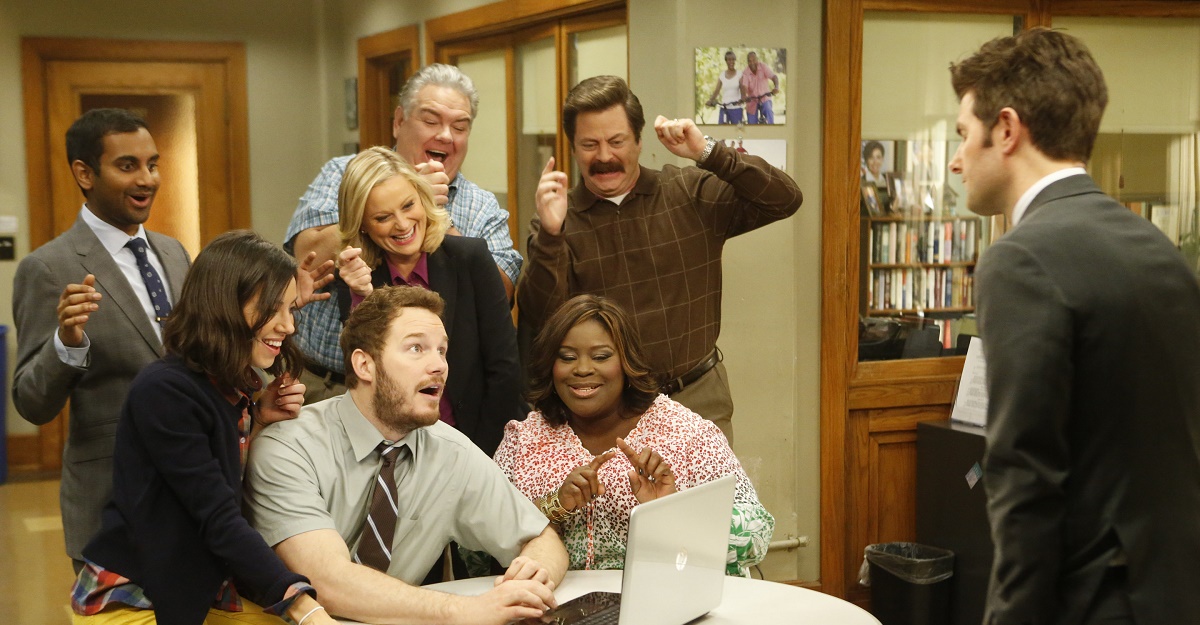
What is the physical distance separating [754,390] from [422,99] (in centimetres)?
151

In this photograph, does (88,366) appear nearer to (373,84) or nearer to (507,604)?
(507,604)

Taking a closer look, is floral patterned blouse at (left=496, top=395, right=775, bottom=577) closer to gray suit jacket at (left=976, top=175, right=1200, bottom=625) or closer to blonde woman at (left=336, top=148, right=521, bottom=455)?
blonde woman at (left=336, top=148, right=521, bottom=455)

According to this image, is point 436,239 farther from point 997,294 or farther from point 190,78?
point 190,78

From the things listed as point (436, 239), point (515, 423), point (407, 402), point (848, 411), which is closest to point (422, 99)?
point (436, 239)

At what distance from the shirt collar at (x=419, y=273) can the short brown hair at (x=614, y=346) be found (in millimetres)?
356

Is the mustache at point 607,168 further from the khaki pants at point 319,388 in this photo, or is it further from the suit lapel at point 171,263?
the suit lapel at point 171,263

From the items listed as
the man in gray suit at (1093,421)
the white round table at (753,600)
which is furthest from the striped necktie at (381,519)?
the man in gray suit at (1093,421)

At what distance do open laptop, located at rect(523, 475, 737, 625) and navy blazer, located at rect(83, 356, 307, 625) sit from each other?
0.53 metres

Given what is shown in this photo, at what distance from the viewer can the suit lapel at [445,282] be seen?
2.80m

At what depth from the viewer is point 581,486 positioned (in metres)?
2.34

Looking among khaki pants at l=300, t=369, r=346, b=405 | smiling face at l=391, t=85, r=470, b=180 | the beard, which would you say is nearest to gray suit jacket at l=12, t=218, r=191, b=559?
khaki pants at l=300, t=369, r=346, b=405

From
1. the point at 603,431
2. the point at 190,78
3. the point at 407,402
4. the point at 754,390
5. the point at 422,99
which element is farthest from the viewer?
the point at 190,78

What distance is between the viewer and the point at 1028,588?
1.52 m

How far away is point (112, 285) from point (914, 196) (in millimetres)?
2831
